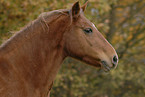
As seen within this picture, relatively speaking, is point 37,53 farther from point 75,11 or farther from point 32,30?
point 75,11

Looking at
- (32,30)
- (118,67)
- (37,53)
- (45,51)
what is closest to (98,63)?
(45,51)

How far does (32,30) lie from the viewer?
312 cm

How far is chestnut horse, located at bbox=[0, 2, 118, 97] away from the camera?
290 cm

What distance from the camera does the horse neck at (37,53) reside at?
2.97 m

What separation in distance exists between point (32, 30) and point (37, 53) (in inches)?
12.9

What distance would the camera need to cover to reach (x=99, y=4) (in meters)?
7.55

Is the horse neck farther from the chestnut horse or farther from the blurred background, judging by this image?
the blurred background

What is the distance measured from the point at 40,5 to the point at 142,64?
25.4 ft

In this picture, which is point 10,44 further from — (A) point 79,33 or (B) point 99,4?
(B) point 99,4

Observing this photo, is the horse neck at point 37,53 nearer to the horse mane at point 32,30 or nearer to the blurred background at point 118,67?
the horse mane at point 32,30

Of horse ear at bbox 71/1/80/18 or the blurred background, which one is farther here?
the blurred background

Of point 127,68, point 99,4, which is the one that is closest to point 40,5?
point 99,4

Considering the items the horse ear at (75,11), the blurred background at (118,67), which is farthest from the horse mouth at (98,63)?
the blurred background at (118,67)

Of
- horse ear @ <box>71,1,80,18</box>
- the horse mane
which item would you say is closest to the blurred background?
horse ear @ <box>71,1,80,18</box>
